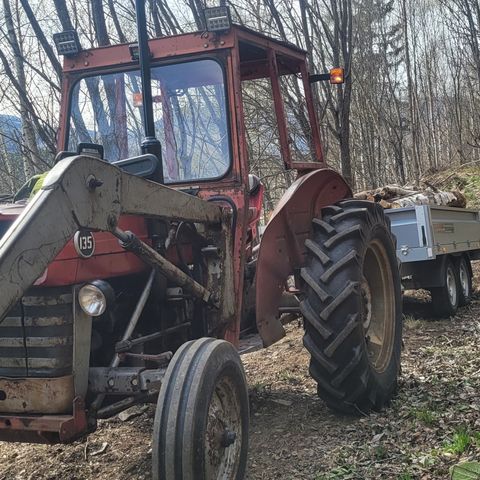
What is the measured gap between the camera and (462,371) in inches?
180

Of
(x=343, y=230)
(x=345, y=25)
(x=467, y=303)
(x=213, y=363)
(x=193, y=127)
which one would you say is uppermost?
(x=345, y=25)

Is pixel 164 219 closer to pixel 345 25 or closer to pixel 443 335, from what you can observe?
pixel 443 335

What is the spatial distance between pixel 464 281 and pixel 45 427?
6.65m

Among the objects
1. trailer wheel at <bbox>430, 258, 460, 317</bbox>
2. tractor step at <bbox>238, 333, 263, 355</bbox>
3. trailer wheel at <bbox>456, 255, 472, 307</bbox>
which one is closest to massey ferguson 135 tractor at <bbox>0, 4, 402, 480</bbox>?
tractor step at <bbox>238, 333, 263, 355</bbox>

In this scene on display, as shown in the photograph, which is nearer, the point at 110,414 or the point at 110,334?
the point at 110,414

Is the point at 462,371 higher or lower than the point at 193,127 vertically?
lower

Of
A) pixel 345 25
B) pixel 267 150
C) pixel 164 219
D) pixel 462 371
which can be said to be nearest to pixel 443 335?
pixel 462 371

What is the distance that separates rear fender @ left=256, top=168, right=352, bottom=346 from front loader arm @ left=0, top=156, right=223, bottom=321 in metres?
1.17

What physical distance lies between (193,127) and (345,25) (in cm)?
691

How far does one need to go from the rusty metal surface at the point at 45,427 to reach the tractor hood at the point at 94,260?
552 mm

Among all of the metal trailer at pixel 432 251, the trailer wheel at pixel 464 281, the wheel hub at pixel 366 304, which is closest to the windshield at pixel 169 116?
the wheel hub at pixel 366 304

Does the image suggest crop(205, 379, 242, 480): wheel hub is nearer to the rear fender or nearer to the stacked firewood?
the rear fender

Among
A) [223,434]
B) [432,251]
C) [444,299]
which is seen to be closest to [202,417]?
[223,434]

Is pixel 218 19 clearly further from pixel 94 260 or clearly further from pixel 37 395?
pixel 37 395
